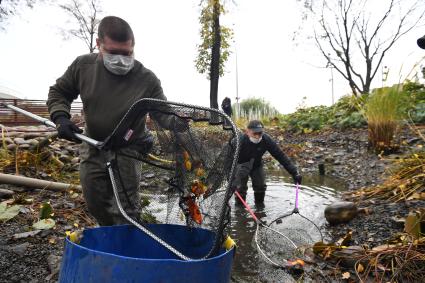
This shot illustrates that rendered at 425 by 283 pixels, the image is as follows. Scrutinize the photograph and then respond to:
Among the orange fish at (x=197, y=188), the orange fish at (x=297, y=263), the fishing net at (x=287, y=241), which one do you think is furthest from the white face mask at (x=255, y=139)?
the orange fish at (x=197, y=188)

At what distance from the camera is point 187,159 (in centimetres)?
198

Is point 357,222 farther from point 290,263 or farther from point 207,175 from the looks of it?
point 207,175

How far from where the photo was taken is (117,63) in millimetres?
2527

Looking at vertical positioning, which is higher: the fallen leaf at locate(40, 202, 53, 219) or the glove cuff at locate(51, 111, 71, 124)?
the glove cuff at locate(51, 111, 71, 124)

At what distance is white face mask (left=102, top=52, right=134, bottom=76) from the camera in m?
2.53

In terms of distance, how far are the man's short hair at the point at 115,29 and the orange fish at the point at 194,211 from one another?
130 cm

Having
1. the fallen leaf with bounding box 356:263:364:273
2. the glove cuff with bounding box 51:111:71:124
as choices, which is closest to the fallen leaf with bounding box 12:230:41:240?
the glove cuff with bounding box 51:111:71:124

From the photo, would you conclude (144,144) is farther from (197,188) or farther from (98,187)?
(98,187)

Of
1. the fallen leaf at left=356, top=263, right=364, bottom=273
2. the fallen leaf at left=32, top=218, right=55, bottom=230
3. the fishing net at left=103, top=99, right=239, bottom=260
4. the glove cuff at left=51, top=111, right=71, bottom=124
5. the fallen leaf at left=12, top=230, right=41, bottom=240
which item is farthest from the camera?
the fallen leaf at left=32, top=218, right=55, bottom=230

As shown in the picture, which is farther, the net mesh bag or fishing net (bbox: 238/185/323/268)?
the net mesh bag

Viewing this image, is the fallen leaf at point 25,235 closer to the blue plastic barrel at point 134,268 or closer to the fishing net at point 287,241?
the blue plastic barrel at point 134,268

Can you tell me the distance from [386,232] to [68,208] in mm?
3457

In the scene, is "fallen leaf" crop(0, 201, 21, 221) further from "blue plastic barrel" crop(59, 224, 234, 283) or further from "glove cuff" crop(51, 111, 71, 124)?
"blue plastic barrel" crop(59, 224, 234, 283)

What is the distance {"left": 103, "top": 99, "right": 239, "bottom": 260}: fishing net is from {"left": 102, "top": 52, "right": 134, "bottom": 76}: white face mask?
565 mm
